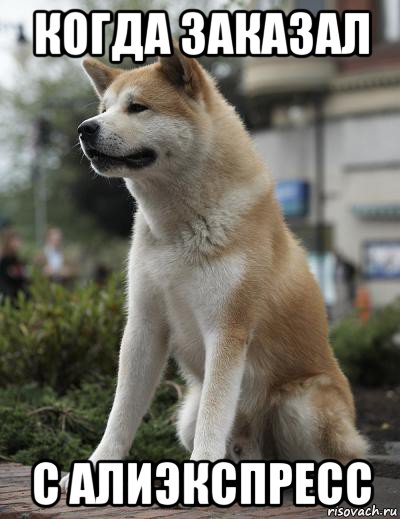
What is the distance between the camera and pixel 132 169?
461 centimetres

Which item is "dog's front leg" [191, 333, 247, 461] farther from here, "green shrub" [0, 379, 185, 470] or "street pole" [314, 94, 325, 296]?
"street pole" [314, 94, 325, 296]

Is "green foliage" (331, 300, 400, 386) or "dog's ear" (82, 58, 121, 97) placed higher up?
"dog's ear" (82, 58, 121, 97)

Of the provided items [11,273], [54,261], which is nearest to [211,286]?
[11,273]

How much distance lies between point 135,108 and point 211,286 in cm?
91

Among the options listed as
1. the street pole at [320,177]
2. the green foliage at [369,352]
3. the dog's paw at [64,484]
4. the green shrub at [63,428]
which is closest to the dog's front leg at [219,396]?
the dog's paw at [64,484]

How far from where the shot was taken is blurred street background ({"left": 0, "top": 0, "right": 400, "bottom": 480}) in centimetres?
→ 684

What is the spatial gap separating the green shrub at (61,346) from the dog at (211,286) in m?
2.32

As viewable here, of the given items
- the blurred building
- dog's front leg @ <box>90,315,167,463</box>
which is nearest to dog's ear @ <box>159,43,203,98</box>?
dog's front leg @ <box>90,315,167,463</box>

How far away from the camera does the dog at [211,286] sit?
4613 mm

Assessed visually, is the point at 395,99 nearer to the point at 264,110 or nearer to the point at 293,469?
the point at 264,110

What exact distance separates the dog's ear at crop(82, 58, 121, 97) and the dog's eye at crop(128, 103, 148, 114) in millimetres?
429

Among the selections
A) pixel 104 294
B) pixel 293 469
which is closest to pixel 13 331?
pixel 104 294

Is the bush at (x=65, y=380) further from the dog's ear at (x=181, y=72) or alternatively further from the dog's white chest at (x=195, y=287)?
the dog's ear at (x=181, y=72)

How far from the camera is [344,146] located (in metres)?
28.3
